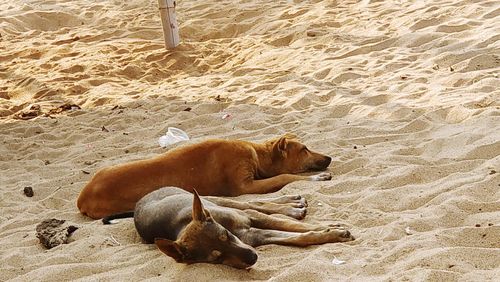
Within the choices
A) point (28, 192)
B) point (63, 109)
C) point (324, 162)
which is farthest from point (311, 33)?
point (28, 192)

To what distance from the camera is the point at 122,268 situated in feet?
14.1

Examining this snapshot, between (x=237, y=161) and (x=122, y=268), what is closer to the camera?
(x=122, y=268)

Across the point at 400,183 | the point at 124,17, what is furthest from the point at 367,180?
the point at 124,17

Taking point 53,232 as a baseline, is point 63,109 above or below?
below

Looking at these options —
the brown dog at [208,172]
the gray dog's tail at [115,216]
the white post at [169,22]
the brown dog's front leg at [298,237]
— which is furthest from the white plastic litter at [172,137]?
the white post at [169,22]

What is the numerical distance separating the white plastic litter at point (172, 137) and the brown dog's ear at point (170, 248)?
3.30m

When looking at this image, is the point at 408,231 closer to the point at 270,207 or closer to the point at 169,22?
the point at 270,207

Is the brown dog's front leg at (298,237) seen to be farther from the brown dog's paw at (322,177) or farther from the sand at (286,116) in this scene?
the brown dog's paw at (322,177)

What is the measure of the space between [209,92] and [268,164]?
3.02m

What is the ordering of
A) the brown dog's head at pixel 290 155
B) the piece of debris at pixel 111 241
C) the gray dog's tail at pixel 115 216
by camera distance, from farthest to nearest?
the brown dog's head at pixel 290 155 → the gray dog's tail at pixel 115 216 → the piece of debris at pixel 111 241

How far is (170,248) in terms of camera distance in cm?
387

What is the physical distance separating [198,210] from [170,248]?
0.83ft

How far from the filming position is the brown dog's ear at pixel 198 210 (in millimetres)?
3892

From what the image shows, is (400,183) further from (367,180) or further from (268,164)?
(268,164)
